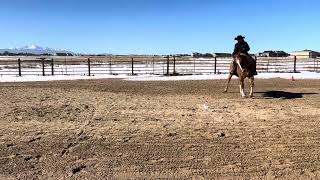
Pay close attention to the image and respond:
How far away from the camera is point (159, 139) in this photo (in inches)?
334

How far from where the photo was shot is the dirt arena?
21.9ft

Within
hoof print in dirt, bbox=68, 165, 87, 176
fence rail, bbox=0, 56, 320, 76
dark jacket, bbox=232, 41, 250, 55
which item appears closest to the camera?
hoof print in dirt, bbox=68, 165, 87, 176

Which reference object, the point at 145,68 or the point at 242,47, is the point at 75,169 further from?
the point at 145,68

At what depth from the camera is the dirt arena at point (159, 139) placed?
6.67 meters

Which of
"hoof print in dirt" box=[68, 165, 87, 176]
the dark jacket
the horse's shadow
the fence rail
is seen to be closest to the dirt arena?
"hoof print in dirt" box=[68, 165, 87, 176]

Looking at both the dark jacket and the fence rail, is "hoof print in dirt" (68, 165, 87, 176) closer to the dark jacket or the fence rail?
the dark jacket

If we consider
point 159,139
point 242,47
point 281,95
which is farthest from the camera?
point 281,95

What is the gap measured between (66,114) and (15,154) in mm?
3957

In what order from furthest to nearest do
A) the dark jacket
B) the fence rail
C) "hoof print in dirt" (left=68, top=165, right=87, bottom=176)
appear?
the fence rail → the dark jacket → "hoof print in dirt" (left=68, top=165, right=87, bottom=176)

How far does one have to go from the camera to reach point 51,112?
11.7 m

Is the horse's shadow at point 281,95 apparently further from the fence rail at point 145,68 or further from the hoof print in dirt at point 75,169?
the fence rail at point 145,68

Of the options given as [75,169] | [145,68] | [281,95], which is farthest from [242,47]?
[145,68]

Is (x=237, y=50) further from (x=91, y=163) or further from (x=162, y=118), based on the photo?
(x=91, y=163)

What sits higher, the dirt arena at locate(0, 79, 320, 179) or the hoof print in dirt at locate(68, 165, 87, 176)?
the dirt arena at locate(0, 79, 320, 179)
